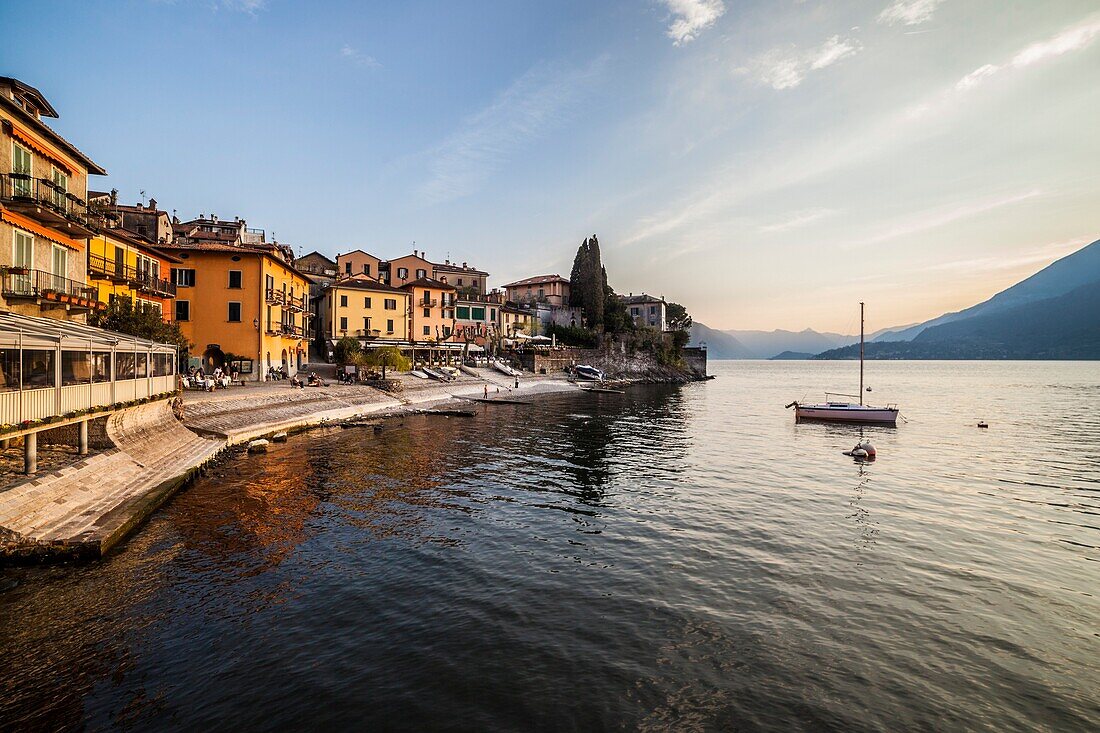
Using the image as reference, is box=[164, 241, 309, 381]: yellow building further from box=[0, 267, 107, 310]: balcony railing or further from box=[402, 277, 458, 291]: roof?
box=[402, 277, 458, 291]: roof

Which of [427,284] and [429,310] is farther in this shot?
[429,310]

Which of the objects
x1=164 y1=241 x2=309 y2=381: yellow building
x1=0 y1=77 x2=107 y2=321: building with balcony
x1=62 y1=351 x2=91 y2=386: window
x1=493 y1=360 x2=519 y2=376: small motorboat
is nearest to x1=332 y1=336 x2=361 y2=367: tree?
x1=164 y1=241 x2=309 y2=381: yellow building

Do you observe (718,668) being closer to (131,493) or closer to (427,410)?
(131,493)

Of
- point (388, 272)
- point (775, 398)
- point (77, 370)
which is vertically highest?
point (388, 272)

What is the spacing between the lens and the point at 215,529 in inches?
624

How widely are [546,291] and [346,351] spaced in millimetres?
56059

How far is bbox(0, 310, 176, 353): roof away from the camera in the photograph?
13.9m

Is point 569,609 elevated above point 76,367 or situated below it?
below

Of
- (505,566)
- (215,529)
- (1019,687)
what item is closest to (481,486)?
(505,566)

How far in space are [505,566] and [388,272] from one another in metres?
76.8

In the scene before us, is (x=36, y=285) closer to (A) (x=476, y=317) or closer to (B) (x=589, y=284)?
(A) (x=476, y=317)

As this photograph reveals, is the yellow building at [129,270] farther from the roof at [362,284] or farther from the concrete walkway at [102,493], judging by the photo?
the roof at [362,284]

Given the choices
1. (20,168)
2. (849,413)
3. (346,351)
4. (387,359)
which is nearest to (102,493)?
(20,168)

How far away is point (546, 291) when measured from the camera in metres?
108
